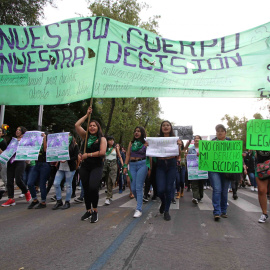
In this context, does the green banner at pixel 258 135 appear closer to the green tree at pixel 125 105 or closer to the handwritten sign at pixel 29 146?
the handwritten sign at pixel 29 146

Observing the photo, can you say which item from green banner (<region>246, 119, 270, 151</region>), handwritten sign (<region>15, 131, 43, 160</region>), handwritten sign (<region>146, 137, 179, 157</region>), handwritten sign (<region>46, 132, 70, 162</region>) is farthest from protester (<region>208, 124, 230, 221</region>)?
handwritten sign (<region>15, 131, 43, 160</region>)

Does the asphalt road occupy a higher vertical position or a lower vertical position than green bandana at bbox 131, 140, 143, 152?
lower

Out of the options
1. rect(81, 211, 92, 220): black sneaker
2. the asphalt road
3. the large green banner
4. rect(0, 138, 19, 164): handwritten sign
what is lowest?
rect(81, 211, 92, 220): black sneaker

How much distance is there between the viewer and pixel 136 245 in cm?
339

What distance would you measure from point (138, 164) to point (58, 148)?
215 centimetres

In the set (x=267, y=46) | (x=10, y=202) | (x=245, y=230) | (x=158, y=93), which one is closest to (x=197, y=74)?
(x=158, y=93)

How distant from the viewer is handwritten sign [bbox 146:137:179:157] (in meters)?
5.21

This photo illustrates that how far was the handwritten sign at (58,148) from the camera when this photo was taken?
635cm

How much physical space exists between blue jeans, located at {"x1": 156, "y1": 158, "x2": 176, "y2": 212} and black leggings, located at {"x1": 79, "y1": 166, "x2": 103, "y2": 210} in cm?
118

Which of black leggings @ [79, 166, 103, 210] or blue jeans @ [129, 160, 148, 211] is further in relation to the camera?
blue jeans @ [129, 160, 148, 211]

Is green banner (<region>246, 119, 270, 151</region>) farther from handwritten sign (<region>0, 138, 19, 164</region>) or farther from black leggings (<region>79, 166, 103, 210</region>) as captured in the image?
handwritten sign (<region>0, 138, 19, 164</region>)

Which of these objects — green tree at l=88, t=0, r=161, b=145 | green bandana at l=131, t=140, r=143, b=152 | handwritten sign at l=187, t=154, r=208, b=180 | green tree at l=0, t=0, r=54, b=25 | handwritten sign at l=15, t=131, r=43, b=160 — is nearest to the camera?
green bandana at l=131, t=140, r=143, b=152

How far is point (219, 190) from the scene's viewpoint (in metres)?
5.22

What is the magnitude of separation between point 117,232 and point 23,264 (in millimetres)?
1542
